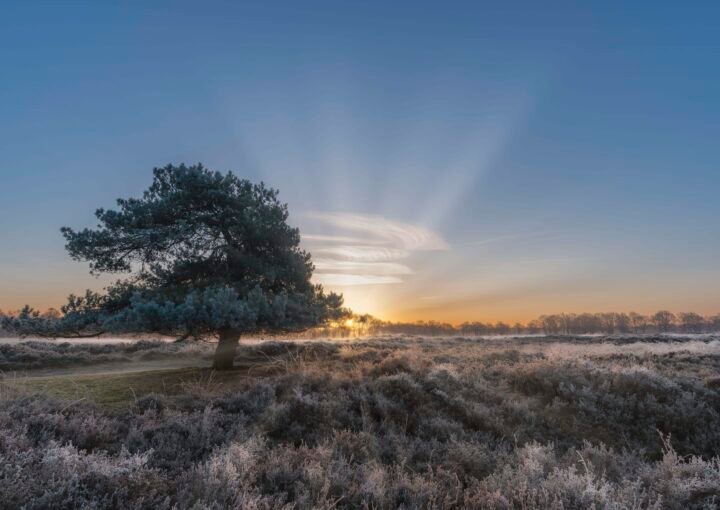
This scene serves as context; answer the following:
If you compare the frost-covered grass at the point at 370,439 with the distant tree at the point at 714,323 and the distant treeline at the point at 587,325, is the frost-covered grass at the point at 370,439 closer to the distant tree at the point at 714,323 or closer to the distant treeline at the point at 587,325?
the distant treeline at the point at 587,325

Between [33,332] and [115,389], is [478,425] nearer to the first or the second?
[115,389]

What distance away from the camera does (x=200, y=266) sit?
523 inches

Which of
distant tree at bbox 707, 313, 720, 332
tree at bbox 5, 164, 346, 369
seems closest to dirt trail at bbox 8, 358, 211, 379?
tree at bbox 5, 164, 346, 369

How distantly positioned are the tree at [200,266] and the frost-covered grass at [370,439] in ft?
5.86

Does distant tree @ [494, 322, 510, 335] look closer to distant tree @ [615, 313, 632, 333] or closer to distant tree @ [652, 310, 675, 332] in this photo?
distant tree @ [615, 313, 632, 333]

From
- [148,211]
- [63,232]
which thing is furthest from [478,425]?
[63,232]

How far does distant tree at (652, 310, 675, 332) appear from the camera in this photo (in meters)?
172

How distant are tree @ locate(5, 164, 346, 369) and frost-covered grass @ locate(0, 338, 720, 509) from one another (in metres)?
1.79

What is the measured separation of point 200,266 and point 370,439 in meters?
9.12

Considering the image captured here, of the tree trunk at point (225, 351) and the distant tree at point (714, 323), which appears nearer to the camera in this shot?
the tree trunk at point (225, 351)

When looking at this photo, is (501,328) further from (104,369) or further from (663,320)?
(104,369)

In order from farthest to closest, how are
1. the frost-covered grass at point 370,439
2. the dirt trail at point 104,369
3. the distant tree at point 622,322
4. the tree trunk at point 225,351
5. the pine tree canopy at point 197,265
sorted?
the distant tree at point 622,322 < the dirt trail at point 104,369 < the tree trunk at point 225,351 < the pine tree canopy at point 197,265 < the frost-covered grass at point 370,439

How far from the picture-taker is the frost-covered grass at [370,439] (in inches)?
175

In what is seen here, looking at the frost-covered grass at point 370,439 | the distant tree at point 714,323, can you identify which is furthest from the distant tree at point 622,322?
the frost-covered grass at point 370,439
